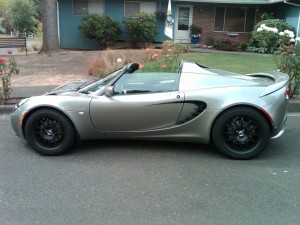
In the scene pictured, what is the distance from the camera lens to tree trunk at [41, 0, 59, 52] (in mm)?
17297

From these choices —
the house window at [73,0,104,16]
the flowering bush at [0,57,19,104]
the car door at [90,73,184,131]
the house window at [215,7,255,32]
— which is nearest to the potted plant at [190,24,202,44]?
the house window at [215,7,255,32]

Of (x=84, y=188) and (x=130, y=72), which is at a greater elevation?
(x=130, y=72)

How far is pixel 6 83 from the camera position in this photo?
7.55 m

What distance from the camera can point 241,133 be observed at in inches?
177

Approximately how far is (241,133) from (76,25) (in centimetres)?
1865

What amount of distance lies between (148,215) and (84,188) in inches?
35.4

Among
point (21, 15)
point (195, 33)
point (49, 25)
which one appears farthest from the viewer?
point (21, 15)

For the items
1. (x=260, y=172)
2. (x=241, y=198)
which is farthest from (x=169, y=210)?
(x=260, y=172)

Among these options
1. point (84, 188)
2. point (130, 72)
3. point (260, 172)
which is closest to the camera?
point (84, 188)

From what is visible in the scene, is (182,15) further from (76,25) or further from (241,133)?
(241,133)

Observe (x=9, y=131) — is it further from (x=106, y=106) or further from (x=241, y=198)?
(x=241, y=198)

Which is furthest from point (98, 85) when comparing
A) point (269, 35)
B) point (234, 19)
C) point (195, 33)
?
point (234, 19)

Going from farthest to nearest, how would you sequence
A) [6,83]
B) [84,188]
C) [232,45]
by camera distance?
[232,45], [6,83], [84,188]

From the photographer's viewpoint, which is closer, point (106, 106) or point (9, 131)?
point (106, 106)
